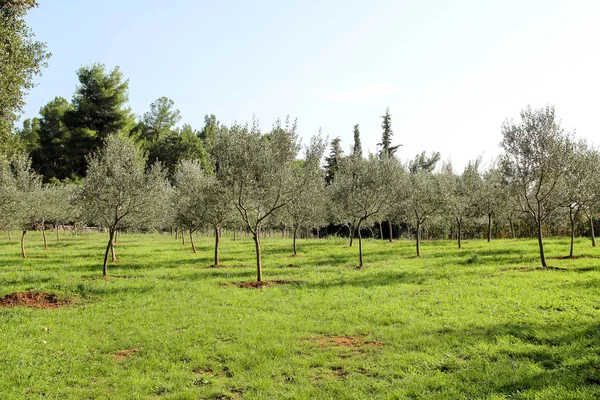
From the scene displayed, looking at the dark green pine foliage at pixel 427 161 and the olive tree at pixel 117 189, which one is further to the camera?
the dark green pine foliage at pixel 427 161

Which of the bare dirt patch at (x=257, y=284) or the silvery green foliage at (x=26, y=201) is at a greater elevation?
the silvery green foliage at (x=26, y=201)

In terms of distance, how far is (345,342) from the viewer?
13.4m

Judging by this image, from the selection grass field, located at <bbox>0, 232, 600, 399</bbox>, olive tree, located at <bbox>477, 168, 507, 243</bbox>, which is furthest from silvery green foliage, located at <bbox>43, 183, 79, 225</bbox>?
olive tree, located at <bbox>477, 168, 507, 243</bbox>

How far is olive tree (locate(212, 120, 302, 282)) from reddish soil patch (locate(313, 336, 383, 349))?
11211mm

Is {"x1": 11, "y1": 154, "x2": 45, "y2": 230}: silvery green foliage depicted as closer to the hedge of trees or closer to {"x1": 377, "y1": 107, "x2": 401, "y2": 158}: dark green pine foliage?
the hedge of trees

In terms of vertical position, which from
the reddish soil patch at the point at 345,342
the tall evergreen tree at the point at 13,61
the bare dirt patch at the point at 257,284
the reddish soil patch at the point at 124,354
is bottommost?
the reddish soil patch at the point at 124,354

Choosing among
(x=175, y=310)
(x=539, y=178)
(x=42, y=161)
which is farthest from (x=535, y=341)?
(x=42, y=161)

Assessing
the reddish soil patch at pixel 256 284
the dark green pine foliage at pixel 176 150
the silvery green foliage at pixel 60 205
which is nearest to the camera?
the reddish soil patch at pixel 256 284

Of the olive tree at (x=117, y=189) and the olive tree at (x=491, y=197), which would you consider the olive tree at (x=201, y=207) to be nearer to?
the olive tree at (x=117, y=189)

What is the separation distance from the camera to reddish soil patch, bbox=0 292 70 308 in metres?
18.6

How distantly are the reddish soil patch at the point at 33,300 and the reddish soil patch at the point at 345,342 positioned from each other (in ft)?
44.7

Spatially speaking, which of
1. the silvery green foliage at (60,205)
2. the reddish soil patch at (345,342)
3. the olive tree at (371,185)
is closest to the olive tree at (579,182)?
the olive tree at (371,185)

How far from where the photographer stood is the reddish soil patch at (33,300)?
18562 mm

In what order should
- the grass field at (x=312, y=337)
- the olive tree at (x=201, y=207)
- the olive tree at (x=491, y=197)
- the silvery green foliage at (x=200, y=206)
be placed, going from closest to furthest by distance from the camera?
the grass field at (x=312, y=337)
the olive tree at (x=201, y=207)
the silvery green foliage at (x=200, y=206)
the olive tree at (x=491, y=197)
